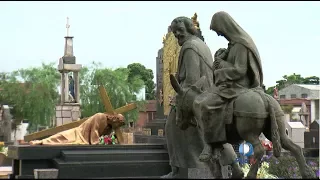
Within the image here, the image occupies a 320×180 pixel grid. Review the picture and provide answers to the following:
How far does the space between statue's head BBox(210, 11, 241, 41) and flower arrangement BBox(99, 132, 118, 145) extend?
5.24m

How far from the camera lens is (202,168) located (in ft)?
31.5

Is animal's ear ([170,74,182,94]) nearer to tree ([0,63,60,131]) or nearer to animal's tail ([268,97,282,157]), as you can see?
animal's tail ([268,97,282,157])

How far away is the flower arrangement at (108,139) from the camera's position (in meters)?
13.1

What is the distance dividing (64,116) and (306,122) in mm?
29573

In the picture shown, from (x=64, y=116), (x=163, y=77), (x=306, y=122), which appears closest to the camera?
(x=163, y=77)

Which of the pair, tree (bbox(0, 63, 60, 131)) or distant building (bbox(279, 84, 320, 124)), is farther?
distant building (bbox(279, 84, 320, 124))

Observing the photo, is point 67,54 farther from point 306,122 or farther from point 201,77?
point 306,122

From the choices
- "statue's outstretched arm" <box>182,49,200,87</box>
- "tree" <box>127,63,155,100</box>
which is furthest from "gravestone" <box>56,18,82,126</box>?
"tree" <box>127,63,155,100</box>

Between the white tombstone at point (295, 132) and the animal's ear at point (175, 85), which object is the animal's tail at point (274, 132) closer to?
the animal's ear at point (175, 85)

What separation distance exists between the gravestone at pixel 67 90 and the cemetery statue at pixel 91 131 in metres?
18.3

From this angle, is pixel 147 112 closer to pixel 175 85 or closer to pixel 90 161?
pixel 90 161

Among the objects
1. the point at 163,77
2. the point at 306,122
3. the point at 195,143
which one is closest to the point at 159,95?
the point at 163,77

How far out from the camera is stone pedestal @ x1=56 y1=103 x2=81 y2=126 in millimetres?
31125

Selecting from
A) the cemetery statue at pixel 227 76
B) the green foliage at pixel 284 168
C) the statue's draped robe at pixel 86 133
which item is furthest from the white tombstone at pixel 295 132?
the cemetery statue at pixel 227 76
